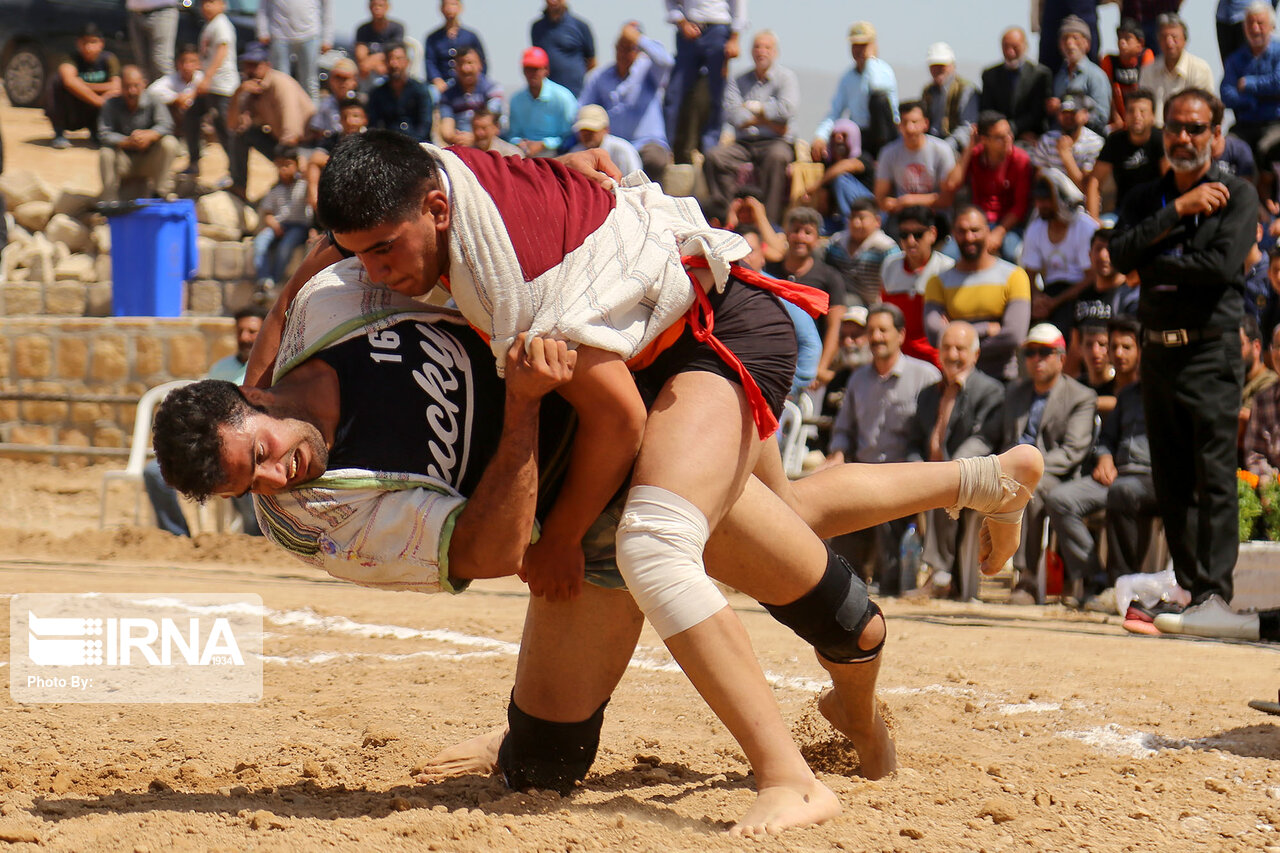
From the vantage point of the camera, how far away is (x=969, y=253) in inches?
292

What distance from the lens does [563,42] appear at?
1114 cm

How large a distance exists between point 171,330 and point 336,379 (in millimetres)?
8325

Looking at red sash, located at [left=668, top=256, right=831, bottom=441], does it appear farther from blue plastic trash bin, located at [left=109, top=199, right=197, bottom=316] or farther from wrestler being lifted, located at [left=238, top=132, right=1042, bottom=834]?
blue plastic trash bin, located at [left=109, top=199, right=197, bottom=316]

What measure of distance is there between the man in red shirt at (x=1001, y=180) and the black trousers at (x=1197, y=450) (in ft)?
9.61

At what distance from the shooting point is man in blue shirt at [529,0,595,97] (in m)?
11.1

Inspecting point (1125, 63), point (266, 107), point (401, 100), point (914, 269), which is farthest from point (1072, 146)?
point (266, 107)

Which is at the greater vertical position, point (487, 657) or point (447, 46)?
point (447, 46)

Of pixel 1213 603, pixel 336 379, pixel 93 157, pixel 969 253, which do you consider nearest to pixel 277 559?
pixel 969 253

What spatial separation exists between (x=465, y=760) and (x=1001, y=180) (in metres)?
6.21

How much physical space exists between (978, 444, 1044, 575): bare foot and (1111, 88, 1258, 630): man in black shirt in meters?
2.15

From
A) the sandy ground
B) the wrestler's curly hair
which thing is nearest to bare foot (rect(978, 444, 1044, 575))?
the sandy ground

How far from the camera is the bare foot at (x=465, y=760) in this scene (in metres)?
3.24

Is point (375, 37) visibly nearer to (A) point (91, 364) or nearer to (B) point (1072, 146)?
(A) point (91, 364)

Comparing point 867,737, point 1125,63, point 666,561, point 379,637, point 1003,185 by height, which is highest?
point 1125,63
